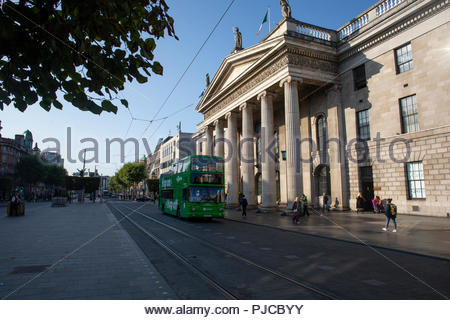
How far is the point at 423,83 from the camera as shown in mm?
17344

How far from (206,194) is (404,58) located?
612 inches

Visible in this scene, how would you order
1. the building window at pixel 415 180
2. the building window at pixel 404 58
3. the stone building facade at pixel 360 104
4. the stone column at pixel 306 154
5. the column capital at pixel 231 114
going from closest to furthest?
the stone building facade at pixel 360 104
the building window at pixel 415 180
the building window at pixel 404 58
the stone column at pixel 306 154
the column capital at pixel 231 114

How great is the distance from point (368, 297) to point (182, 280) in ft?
10.8

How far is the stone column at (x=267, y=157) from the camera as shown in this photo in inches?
934

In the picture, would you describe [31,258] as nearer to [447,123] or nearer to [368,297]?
[368,297]

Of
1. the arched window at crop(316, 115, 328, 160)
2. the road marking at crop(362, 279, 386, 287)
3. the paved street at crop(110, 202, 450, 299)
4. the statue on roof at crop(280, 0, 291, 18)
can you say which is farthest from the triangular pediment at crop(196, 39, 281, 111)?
the road marking at crop(362, 279, 386, 287)

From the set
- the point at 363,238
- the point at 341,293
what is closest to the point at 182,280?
the point at 341,293

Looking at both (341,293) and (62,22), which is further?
(341,293)

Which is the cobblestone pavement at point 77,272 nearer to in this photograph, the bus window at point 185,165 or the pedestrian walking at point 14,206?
the bus window at point 185,165

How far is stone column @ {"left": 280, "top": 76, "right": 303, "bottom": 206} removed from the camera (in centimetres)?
2088

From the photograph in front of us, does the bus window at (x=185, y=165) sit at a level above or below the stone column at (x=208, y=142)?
below

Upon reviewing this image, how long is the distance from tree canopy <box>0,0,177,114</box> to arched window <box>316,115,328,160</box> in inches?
857

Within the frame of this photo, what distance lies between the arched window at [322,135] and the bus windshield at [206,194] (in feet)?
35.6

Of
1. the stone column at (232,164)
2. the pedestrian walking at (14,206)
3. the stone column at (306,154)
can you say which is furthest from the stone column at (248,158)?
the pedestrian walking at (14,206)
